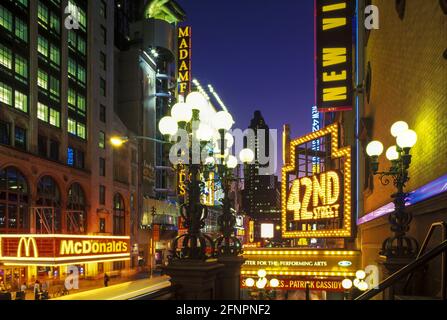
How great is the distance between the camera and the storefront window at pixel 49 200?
38.4 meters

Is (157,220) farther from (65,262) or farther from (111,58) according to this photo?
(65,262)

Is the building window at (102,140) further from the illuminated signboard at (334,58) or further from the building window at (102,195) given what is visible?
the illuminated signboard at (334,58)

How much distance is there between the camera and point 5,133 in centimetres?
3459

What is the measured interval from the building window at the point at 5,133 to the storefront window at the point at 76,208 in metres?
9.68

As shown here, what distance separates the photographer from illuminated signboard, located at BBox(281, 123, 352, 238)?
23.0 m

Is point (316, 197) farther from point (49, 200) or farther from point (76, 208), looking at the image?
point (76, 208)

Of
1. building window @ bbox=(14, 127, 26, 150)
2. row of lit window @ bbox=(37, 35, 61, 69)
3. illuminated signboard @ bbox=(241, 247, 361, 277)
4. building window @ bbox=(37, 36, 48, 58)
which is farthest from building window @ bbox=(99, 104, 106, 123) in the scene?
illuminated signboard @ bbox=(241, 247, 361, 277)

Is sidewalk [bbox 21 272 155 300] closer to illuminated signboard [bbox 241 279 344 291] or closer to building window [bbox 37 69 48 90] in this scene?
building window [bbox 37 69 48 90]

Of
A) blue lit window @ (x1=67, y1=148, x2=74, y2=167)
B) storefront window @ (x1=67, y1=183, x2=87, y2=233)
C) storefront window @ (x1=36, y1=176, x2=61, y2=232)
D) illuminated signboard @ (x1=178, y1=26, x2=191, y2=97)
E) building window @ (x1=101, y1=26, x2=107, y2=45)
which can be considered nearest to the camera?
storefront window @ (x1=36, y1=176, x2=61, y2=232)

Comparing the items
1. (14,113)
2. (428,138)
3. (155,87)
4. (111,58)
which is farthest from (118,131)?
(428,138)

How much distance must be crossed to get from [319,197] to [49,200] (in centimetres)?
2544

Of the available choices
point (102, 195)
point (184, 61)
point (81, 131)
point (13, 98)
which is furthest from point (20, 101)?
point (184, 61)

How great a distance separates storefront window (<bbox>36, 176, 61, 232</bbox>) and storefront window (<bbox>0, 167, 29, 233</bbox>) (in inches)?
62.4
